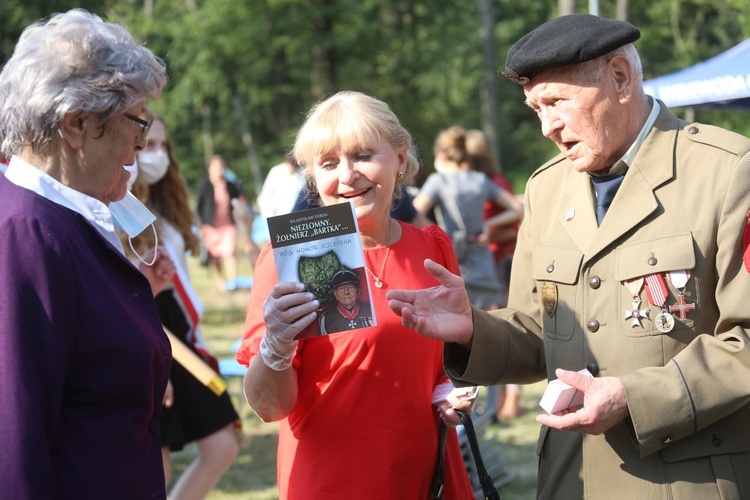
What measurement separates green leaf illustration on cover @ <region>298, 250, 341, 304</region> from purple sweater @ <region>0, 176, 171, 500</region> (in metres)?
0.41

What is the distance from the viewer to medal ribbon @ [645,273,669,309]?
231cm

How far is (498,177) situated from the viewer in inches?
320

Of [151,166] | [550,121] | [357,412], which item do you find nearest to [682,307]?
[550,121]

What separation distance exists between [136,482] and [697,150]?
5.55 feet

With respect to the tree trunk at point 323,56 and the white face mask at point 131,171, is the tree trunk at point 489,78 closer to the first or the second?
the tree trunk at point 323,56

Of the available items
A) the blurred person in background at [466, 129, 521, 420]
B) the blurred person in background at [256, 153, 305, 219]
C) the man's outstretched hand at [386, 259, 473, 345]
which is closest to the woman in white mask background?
the man's outstretched hand at [386, 259, 473, 345]

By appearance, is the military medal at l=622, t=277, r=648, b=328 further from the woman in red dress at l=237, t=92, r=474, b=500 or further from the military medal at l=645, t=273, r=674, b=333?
the woman in red dress at l=237, t=92, r=474, b=500

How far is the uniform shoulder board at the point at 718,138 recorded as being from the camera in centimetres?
233

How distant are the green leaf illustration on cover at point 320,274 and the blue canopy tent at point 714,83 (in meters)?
5.12

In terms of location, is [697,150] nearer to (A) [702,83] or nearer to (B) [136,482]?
(B) [136,482]

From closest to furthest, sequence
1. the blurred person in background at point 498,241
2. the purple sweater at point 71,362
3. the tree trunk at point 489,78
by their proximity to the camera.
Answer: the purple sweater at point 71,362, the blurred person in background at point 498,241, the tree trunk at point 489,78

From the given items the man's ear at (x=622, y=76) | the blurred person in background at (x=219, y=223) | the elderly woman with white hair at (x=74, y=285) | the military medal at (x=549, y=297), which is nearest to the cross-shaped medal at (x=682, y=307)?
the military medal at (x=549, y=297)

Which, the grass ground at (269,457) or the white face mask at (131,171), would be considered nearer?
the white face mask at (131,171)

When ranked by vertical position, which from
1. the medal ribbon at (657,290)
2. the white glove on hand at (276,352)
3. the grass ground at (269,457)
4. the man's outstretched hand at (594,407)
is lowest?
the grass ground at (269,457)
